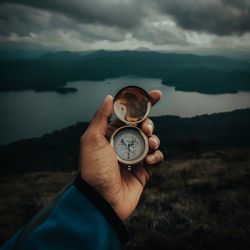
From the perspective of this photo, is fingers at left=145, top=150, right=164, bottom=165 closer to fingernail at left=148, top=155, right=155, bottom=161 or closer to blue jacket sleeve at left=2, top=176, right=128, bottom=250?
fingernail at left=148, top=155, right=155, bottom=161

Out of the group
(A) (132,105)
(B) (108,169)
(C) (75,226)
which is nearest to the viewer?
(C) (75,226)

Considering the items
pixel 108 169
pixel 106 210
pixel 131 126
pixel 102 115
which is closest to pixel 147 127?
pixel 131 126

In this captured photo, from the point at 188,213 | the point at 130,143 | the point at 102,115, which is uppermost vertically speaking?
the point at 102,115

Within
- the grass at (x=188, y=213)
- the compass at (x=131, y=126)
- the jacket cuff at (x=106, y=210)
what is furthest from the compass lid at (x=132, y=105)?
the grass at (x=188, y=213)

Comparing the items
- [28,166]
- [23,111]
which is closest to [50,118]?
[23,111]

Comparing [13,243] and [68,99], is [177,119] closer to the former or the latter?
[68,99]

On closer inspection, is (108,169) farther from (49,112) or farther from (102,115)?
(49,112)
